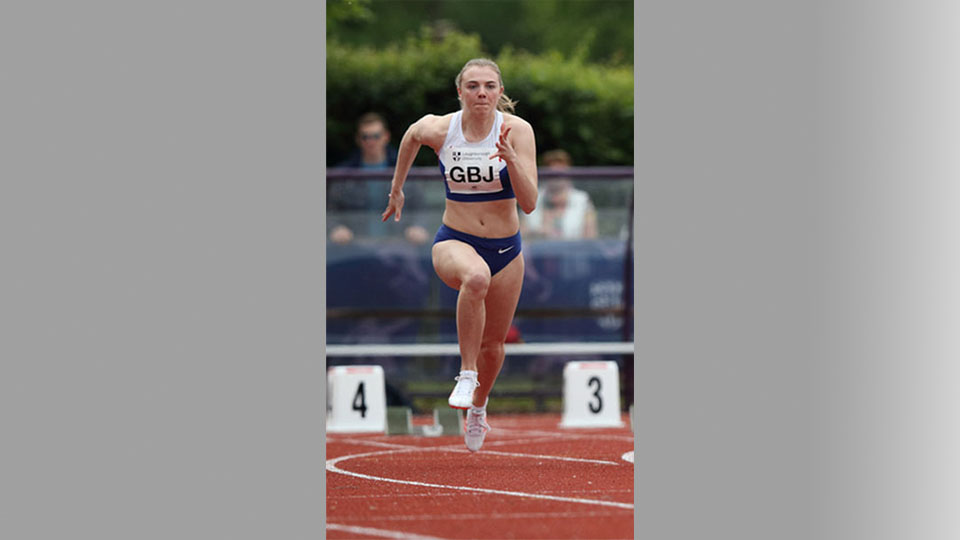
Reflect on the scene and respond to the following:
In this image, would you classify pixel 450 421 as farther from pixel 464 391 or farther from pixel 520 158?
pixel 520 158

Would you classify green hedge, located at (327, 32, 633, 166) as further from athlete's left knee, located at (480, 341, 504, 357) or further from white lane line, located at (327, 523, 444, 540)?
white lane line, located at (327, 523, 444, 540)

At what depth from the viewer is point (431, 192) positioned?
13.5m

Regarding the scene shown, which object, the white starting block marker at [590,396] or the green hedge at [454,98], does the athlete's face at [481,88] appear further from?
the green hedge at [454,98]

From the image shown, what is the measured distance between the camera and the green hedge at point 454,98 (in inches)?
677

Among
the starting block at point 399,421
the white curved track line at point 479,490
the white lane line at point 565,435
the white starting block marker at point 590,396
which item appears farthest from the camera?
the white starting block marker at point 590,396

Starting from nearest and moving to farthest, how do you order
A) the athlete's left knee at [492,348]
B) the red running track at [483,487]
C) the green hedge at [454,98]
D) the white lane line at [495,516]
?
the red running track at [483,487]
the white lane line at [495,516]
the athlete's left knee at [492,348]
the green hedge at [454,98]

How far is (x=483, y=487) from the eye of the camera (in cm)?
827

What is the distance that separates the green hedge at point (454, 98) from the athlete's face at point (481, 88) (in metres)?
8.05

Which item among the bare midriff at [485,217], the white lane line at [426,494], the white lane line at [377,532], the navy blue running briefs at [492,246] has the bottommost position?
the white lane line at [377,532]

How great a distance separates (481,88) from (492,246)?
104 centimetres

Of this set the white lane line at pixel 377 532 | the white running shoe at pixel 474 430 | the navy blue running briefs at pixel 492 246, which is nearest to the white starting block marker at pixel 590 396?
the white running shoe at pixel 474 430

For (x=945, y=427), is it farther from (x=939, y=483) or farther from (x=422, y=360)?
(x=422, y=360)

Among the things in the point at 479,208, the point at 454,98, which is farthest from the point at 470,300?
the point at 454,98

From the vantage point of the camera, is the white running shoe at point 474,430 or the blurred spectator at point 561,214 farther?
the blurred spectator at point 561,214
